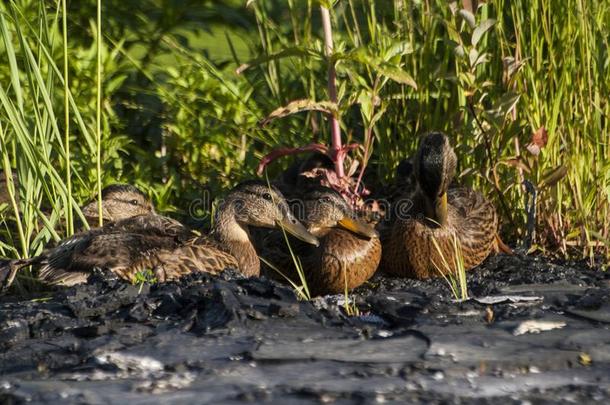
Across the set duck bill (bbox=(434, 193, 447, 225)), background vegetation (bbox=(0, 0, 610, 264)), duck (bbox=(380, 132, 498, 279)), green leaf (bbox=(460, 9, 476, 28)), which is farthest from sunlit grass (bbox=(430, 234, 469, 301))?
green leaf (bbox=(460, 9, 476, 28))

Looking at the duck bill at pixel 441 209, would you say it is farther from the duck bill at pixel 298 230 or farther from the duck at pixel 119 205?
the duck at pixel 119 205

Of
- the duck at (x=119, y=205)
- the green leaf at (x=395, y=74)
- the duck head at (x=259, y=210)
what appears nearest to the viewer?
the green leaf at (x=395, y=74)

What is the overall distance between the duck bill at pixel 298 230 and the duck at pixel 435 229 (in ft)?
1.59

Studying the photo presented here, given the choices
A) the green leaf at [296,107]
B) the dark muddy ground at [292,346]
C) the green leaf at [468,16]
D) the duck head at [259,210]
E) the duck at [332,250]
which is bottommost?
the dark muddy ground at [292,346]

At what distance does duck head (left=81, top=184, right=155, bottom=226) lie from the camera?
6.40m

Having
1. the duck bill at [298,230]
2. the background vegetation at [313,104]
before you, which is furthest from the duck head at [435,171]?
the duck bill at [298,230]

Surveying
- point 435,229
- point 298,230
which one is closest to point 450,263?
point 435,229

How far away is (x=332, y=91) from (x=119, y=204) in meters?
1.31

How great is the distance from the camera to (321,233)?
6.17 m

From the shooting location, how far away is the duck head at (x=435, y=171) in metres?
5.93

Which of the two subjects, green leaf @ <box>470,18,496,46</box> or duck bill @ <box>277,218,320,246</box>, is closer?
green leaf @ <box>470,18,496,46</box>

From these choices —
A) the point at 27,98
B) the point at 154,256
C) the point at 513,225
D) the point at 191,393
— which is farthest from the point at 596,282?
the point at 27,98

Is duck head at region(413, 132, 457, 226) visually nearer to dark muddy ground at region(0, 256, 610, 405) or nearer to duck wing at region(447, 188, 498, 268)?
duck wing at region(447, 188, 498, 268)

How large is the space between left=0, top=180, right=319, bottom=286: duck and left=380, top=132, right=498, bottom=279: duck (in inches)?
20.1
